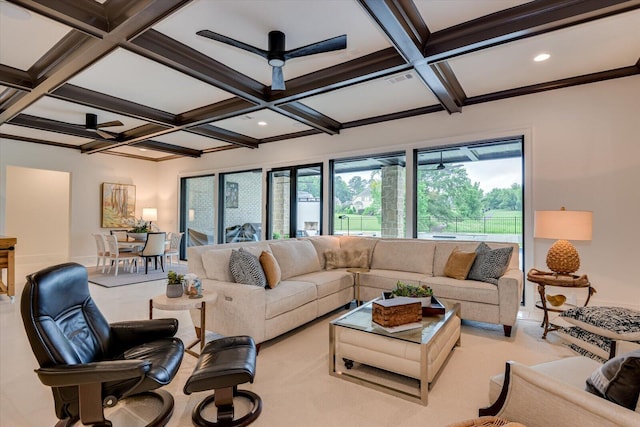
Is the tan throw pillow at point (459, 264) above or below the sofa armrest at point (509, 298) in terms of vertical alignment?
above

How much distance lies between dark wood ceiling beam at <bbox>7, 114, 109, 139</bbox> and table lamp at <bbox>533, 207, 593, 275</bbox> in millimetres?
7501

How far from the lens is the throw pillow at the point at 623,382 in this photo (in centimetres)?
112

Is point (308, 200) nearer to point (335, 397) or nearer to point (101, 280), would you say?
point (101, 280)

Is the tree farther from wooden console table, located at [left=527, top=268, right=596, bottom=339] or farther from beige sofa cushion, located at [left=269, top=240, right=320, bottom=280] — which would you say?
wooden console table, located at [left=527, top=268, right=596, bottom=339]

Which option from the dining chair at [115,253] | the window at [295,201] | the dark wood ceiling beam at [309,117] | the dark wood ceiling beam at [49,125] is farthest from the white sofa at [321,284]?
the dark wood ceiling beam at [49,125]

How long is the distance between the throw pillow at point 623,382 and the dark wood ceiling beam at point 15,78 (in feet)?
18.7

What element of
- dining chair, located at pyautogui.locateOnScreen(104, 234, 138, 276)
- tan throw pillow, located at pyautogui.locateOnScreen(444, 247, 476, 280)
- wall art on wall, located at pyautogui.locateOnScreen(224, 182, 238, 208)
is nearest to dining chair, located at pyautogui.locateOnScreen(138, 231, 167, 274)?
dining chair, located at pyautogui.locateOnScreen(104, 234, 138, 276)

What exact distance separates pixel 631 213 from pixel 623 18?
6.94ft

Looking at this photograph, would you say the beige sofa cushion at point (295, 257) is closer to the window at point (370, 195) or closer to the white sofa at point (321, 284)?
the white sofa at point (321, 284)

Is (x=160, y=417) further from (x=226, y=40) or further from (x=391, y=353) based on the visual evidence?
(x=226, y=40)

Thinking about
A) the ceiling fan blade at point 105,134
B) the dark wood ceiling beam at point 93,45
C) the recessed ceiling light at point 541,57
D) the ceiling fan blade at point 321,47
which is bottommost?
the ceiling fan blade at point 321,47

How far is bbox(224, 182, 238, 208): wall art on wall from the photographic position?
7.75 meters

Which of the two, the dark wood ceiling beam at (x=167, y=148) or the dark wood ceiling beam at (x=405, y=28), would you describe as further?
the dark wood ceiling beam at (x=167, y=148)

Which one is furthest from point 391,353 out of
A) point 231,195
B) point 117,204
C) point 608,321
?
point 117,204
